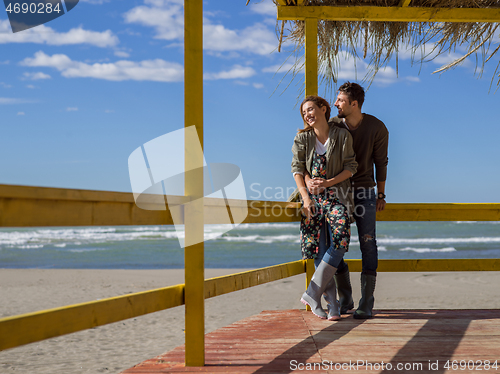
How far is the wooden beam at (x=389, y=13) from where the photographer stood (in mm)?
3035

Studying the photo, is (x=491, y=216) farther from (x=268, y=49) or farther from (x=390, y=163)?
(x=268, y=49)

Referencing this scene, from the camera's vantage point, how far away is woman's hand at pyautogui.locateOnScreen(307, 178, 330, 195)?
2523 mm

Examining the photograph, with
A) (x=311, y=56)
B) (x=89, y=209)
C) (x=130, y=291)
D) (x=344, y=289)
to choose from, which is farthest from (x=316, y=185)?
(x=130, y=291)

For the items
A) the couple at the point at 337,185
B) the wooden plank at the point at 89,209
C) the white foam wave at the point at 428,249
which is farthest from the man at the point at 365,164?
the white foam wave at the point at 428,249

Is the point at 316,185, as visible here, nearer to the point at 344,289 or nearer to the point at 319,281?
the point at 319,281

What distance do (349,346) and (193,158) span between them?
1271 millimetres

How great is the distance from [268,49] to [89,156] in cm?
3943

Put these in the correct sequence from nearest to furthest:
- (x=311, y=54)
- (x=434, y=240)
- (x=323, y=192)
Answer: (x=323, y=192) < (x=311, y=54) < (x=434, y=240)

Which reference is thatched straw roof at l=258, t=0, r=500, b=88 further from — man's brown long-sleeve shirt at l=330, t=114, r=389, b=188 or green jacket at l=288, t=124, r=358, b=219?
green jacket at l=288, t=124, r=358, b=219

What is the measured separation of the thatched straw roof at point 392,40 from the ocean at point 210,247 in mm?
8292

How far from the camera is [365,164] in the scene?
2.71 m

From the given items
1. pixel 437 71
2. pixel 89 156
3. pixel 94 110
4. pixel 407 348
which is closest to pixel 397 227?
pixel 437 71

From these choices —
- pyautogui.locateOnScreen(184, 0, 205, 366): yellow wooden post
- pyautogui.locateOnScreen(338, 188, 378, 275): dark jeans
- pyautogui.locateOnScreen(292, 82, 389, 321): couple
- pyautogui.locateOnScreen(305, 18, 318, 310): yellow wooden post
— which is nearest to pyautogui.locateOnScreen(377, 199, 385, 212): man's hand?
pyautogui.locateOnScreen(292, 82, 389, 321): couple

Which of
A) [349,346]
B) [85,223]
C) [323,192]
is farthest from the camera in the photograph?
[323,192]
